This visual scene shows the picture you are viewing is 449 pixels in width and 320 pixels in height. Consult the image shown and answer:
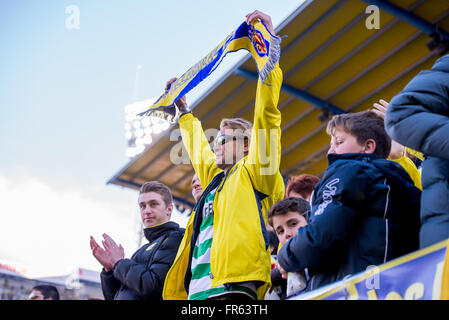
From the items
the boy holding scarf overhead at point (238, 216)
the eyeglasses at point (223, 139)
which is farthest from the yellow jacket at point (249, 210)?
the eyeglasses at point (223, 139)

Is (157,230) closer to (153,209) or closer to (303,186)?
(153,209)

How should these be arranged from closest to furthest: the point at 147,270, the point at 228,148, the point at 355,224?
1. the point at 355,224
2. the point at 228,148
3. the point at 147,270

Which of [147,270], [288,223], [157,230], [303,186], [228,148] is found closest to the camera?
[288,223]

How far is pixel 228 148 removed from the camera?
132 inches

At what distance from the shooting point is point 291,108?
7.96 metres

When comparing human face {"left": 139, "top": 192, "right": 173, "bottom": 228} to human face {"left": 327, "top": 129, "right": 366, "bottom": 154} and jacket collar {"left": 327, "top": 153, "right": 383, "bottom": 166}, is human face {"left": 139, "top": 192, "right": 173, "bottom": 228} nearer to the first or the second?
human face {"left": 327, "top": 129, "right": 366, "bottom": 154}

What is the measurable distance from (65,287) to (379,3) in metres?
22.5

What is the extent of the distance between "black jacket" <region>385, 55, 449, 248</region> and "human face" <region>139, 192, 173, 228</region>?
241 cm

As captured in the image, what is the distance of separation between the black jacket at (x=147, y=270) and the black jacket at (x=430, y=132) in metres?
2.02

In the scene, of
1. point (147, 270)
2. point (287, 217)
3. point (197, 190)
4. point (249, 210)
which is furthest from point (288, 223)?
point (197, 190)

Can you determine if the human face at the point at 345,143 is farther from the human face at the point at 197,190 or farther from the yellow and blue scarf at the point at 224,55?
the human face at the point at 197,190

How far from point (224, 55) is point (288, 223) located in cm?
126

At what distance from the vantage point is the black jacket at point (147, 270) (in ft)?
11.5

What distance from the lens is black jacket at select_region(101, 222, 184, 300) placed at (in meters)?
3.52
